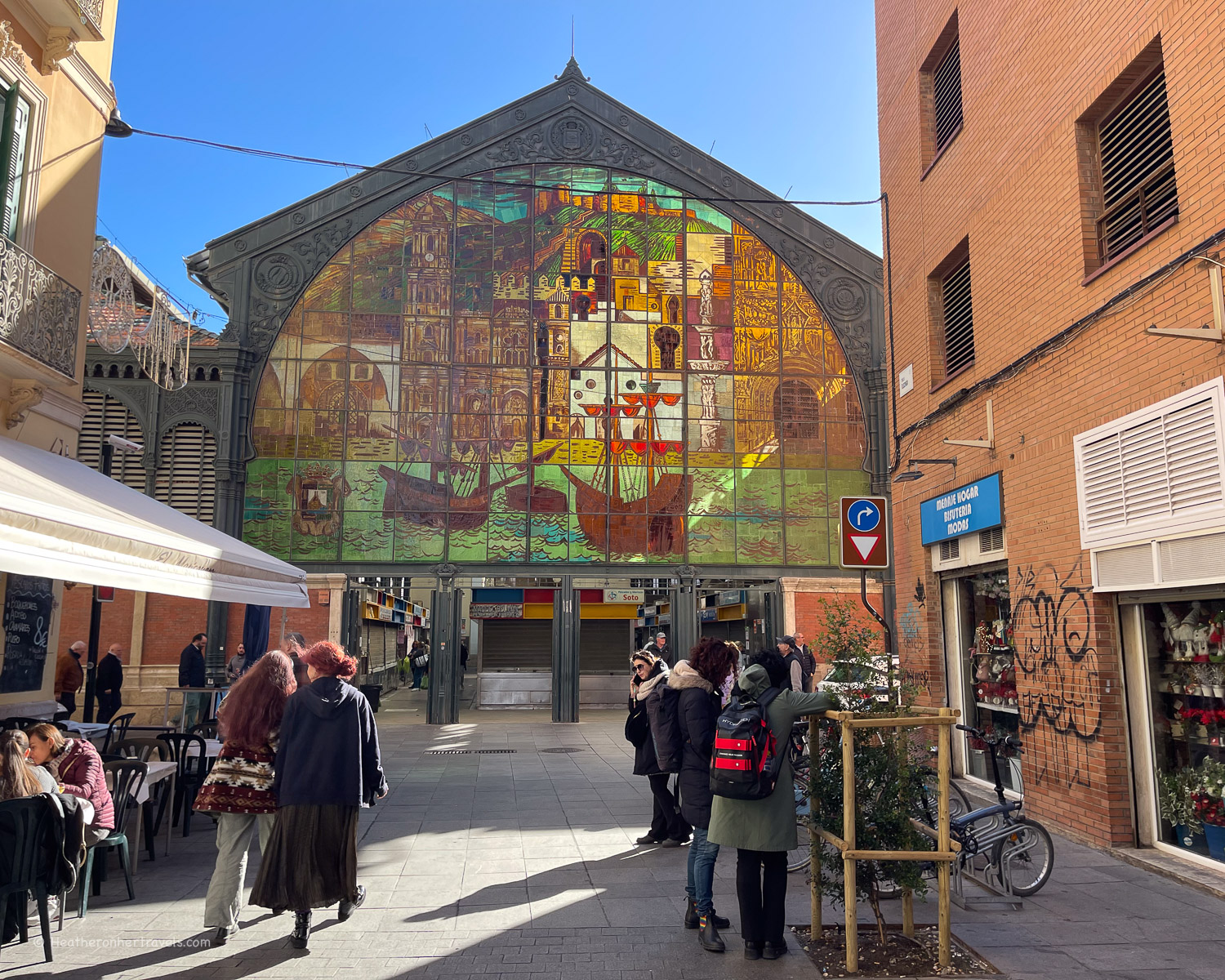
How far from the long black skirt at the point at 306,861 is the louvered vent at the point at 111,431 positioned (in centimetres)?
1716

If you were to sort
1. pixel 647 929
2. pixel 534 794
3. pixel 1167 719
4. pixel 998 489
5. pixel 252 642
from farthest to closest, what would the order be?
pixel 252 642
pixel 534 794
pixel 998 489
pixel 1167 719
pixel 647 929

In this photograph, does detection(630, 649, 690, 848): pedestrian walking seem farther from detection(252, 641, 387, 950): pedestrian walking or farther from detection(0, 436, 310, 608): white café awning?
detection(0, 436, 310, 608): white café awning

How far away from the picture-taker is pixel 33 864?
4973mm

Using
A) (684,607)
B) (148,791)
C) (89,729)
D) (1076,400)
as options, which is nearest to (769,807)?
(148,791)

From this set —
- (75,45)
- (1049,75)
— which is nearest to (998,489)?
(1049,75)

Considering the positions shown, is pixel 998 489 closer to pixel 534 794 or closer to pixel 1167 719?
pixel 1167 719

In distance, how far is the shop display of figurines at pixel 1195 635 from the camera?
6.92 meters

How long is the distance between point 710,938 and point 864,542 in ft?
12.5

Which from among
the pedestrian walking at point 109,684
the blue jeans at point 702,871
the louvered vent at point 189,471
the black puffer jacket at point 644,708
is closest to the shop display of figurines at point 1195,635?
the black puffer jacket at point 644,708

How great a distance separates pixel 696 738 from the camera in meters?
5.65

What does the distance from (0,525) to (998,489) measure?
899cm

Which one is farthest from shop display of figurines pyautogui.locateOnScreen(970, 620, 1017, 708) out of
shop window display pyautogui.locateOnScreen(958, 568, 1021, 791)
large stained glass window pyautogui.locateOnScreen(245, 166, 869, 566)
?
large stained glass window pyautogui.locateOnScreen(245, 166, 869, 566)

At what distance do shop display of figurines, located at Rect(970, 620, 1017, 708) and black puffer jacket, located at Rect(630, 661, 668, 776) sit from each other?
3.98m

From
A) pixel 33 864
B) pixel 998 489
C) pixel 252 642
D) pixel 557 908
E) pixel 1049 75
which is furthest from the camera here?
pixel 252 642
